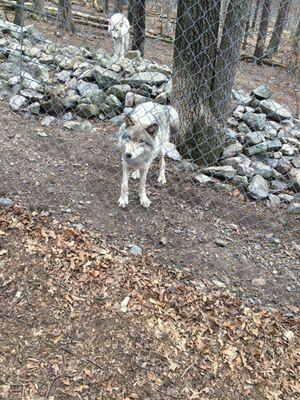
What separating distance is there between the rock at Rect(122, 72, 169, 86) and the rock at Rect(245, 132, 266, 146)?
62.4 inches

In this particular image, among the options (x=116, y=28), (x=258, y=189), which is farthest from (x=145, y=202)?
(x=116, y=28)

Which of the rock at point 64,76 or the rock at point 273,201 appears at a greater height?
the rock at point 64,76

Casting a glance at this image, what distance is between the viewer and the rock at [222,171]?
15.5 ft

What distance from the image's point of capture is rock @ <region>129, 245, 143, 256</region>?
11.1ft

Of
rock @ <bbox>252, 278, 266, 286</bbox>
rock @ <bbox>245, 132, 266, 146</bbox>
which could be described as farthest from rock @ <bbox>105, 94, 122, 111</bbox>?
rock @ <bbox>252, 278, 266, 286</bbox>

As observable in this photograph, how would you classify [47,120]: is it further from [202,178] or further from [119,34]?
[119,34]

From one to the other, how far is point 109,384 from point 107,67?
5096 mm

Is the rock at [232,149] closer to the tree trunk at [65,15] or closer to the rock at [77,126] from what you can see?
the rock at [77,126]

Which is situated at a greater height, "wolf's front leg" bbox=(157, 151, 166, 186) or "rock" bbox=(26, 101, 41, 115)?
"rock" bbox=(26, 101, 41, 115)

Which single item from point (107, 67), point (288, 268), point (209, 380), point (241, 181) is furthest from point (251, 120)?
point (209, 380)

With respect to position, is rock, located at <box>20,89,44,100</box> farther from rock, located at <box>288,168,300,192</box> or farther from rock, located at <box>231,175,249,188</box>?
rock, located at <box>288,168,300,192</box>

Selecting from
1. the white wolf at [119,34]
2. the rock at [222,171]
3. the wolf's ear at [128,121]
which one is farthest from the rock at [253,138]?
the white wolf at [119,34]

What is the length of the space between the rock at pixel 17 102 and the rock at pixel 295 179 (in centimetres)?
357

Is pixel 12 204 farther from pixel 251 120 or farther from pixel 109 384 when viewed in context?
Answer: pixel 251 120
